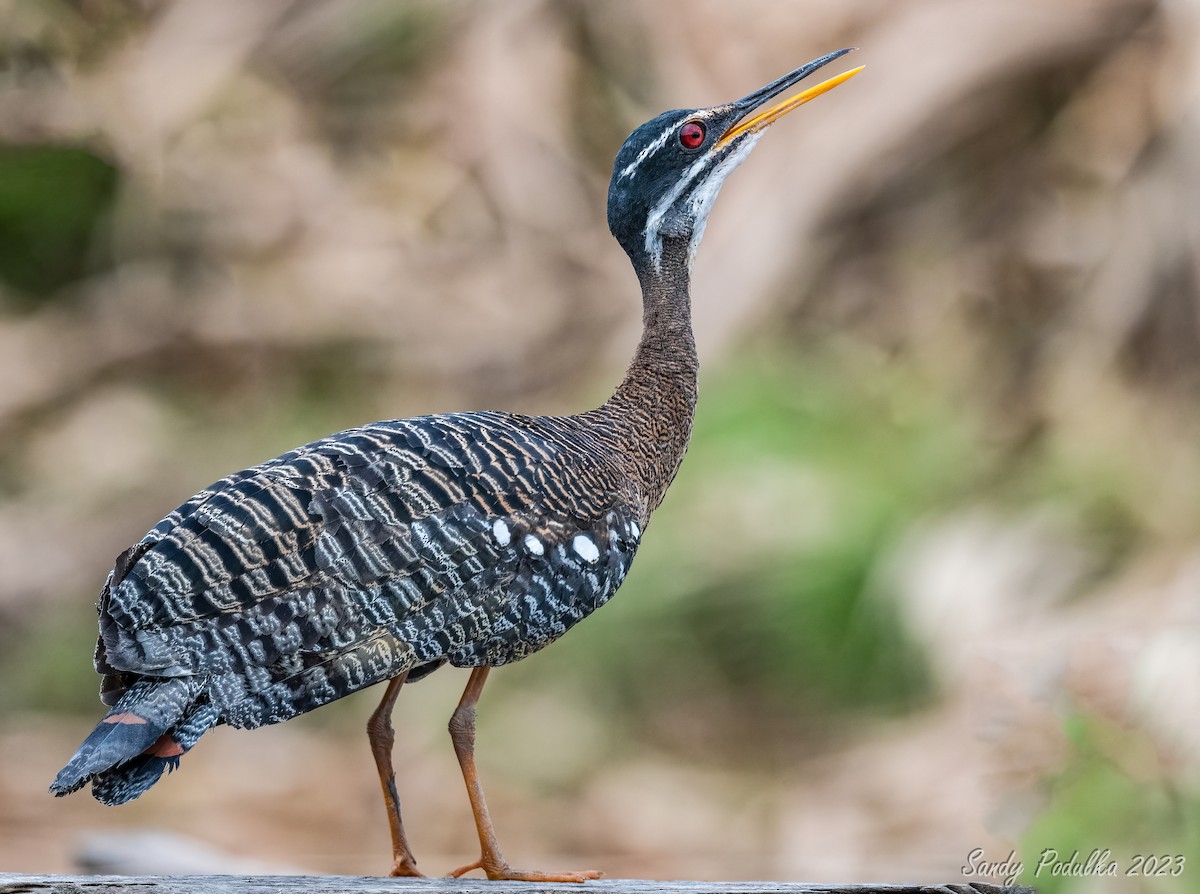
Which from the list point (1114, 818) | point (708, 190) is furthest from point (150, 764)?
point (1114, 818)

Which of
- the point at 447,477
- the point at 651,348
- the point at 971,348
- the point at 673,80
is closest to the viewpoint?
the point at 447,477

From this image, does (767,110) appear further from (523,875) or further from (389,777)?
(523,875)

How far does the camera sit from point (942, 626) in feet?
26.6

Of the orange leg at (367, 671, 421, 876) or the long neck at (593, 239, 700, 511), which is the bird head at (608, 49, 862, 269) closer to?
the long neck at (593, 239, 700, 511)

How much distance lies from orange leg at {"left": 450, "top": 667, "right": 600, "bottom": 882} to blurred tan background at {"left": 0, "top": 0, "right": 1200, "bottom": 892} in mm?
2586

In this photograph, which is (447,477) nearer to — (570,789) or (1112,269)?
(570,789)

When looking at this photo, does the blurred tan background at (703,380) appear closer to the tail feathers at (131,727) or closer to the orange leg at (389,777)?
Answer: the orange leg at (389,777)

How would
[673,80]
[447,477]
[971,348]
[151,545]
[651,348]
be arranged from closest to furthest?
[151,545], [447,477], [651,348], [971,348], [673,80]

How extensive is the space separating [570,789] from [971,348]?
3.79 m

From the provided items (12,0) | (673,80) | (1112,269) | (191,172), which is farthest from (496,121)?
(1112,269)

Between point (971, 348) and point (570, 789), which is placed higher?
point (971, 348)

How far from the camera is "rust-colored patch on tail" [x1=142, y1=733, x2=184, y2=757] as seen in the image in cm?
352

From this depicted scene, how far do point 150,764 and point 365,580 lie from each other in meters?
0.70

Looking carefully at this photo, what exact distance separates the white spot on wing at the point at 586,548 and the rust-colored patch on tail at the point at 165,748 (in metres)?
1.19
